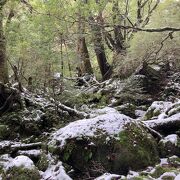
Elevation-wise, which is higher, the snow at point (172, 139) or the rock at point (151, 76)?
the rock at point (151, 76)

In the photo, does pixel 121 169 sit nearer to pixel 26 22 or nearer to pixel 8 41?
pixel 8 41

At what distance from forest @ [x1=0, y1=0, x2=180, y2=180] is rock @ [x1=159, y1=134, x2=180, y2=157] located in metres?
0.02

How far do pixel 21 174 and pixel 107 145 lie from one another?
150 cm

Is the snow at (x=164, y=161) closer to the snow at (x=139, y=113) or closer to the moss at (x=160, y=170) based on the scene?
the moss at (x=160, y=170)

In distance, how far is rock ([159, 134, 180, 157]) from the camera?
19.1 feet

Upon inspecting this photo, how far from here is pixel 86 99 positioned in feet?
35.1

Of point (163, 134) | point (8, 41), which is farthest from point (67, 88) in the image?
point (163, 134)

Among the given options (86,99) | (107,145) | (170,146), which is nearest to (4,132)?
(107,145)

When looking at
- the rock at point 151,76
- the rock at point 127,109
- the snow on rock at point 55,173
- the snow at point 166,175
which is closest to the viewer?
the snow at point 166,175

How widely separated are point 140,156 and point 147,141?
413mm

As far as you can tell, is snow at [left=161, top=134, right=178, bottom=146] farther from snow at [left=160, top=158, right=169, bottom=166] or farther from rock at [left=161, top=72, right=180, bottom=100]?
rock at [left=161, top=72, right=180, bottom=100]

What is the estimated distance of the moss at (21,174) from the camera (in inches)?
207

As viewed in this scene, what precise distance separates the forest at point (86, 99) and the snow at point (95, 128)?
0.7 inches

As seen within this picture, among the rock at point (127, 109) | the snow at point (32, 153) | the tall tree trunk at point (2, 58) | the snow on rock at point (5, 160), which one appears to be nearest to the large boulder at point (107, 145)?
the snow at point (32, 153)
